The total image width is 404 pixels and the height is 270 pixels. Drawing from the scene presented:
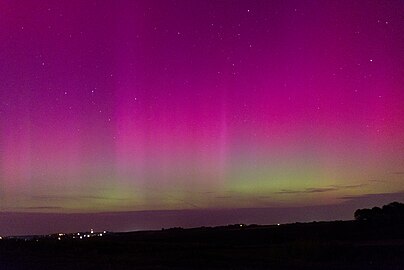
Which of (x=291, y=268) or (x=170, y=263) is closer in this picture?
(x=291, y=268)

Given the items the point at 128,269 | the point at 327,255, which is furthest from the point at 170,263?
the point at 327,255

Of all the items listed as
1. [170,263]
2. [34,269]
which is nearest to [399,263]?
[170,263]

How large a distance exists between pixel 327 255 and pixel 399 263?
9828 millimetres

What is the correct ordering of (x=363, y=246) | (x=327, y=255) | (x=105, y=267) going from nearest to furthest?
(x=105, y=267), (x=327, y=255), (x=363, y=246)

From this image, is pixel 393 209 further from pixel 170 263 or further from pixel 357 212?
pixel 170 263

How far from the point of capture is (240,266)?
42.4 m

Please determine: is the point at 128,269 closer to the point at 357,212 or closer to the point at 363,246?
the point at 363,246

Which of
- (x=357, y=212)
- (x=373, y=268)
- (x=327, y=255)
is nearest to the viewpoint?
(x=373, y=268)

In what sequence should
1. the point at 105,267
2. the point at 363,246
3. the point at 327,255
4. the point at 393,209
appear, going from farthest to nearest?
1. the point at 393,209
2. the point at 363,246
3. the point at 327,255
4. the point at 105,267

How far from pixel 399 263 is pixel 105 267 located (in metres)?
20.3

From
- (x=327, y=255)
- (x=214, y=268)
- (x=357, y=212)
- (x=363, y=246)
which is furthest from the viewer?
(x=357, y=212)

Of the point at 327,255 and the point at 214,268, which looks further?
the point at 327,255

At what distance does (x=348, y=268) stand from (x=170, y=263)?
46.8 ft

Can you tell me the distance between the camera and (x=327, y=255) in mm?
48906
